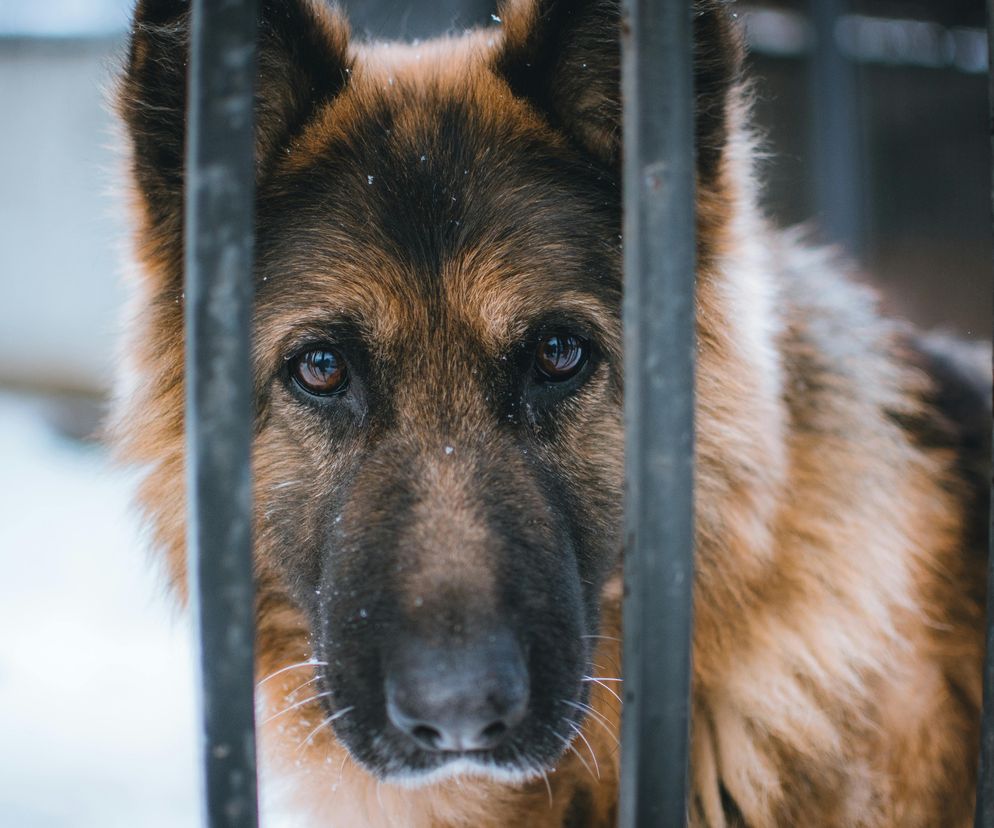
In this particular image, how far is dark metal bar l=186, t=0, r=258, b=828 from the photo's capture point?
→ 108cm

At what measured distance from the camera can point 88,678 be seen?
3732mm

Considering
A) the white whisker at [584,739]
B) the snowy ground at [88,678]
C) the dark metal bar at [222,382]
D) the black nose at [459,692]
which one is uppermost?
the dark metal bar at [222,382]

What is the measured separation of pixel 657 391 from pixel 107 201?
515 cm

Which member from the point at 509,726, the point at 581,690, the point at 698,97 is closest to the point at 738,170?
the point at 698,97

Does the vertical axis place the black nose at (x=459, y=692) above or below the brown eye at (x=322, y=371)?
below

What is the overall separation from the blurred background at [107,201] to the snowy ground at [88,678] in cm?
3

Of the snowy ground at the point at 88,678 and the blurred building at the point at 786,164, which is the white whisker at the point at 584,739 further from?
the blurred building at the point at 786,164

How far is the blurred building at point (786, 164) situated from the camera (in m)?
8.66

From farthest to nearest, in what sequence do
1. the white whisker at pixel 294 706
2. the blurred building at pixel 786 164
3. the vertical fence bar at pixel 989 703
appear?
1. the blurred building at pixel 786 164
2. the white whisker at pixel 294 706
3. the vertical fence bar at pixel 989 703

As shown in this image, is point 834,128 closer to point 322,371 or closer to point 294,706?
point 322,371

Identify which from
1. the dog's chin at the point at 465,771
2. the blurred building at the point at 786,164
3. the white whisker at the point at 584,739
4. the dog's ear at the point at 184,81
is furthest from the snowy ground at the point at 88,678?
the blurred building at the point at 786,164

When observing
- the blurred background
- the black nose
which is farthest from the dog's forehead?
the blurred background

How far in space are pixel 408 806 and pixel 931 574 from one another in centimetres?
141

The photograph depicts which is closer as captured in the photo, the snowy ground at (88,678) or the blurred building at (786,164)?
the snowy ground at (88,678)
